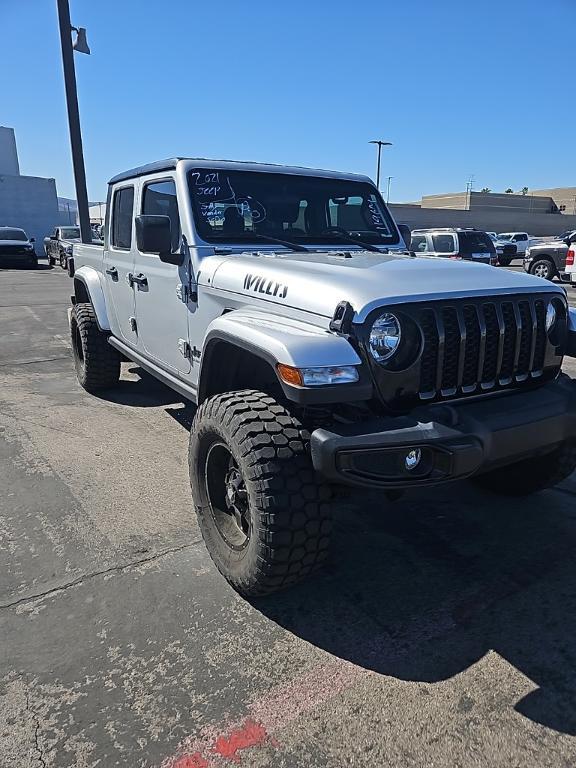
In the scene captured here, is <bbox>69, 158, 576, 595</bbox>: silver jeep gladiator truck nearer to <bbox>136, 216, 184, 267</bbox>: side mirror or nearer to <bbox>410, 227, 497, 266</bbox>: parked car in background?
<bbox>136, 216, 184, 267</bbox>: side mirror

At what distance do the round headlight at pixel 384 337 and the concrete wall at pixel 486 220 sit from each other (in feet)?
141

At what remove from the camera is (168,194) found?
151 inches

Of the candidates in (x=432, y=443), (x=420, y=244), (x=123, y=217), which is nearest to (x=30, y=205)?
(x=420, y=244)

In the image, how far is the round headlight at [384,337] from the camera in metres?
2.34

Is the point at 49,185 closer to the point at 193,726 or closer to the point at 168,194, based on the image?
the point at 168,194

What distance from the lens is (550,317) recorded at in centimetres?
289

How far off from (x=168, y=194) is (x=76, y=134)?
30.3ft

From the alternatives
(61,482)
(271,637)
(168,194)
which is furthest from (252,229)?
(271,637)

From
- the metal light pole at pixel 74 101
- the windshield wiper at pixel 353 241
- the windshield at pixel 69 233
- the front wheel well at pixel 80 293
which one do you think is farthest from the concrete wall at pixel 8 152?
the windshield wiper at pixel 353 241

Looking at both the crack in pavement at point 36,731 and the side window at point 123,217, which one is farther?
the side window at point 123,217

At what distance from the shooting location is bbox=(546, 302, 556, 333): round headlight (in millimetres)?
2857

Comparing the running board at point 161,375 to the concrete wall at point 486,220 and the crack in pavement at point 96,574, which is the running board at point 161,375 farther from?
the concrete wall at point 486,220

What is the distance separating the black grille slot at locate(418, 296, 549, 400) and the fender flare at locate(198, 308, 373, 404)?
0.35 meters

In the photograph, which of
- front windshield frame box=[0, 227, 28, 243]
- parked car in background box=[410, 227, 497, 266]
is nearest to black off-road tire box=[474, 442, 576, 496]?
parked car in background box=[410, 227, 497, 266]
